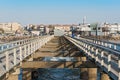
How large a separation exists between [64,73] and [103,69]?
60.9ft

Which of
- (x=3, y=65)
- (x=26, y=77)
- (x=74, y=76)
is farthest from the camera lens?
(x=74, y=76)

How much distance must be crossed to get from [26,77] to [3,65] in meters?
8.94

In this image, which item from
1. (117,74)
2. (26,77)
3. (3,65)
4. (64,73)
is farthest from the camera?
(64,73)

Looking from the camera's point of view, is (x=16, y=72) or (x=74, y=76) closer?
(x=16, y=72)

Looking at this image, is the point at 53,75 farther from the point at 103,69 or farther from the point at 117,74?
the point at 117,74

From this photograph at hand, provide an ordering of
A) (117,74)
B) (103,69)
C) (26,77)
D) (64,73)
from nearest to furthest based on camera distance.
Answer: (117,74)
(103,69)
(26,77)
(64,73)

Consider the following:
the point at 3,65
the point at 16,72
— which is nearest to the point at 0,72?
the point at 3,65

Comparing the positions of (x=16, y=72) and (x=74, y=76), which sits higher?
(x=16, y=72)

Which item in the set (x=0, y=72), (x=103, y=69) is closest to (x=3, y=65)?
(x=0, y=72)

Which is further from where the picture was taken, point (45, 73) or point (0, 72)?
point (45, 73)

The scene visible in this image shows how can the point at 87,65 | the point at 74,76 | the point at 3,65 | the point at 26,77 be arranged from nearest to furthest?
the point at 3,65
the point at 87,65
the point at 26,77
the point at 74,76

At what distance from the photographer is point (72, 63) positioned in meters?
18.2

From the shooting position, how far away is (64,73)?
30.9m

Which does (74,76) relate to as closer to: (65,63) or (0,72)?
(65,63)
